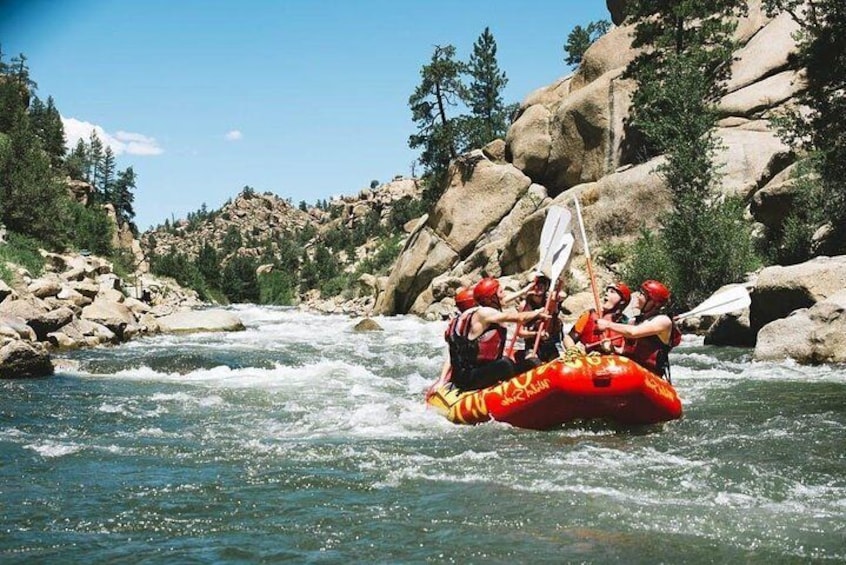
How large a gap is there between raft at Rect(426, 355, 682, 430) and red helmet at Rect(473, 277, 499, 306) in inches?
32.3

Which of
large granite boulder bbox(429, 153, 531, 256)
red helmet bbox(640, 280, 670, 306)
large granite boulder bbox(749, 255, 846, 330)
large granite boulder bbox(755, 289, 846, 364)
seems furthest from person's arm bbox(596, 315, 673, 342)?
large granite boulder bbox(429, 153, 531, 256)

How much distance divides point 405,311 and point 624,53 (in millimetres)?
13089

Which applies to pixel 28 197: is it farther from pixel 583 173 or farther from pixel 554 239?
pixel 554 239

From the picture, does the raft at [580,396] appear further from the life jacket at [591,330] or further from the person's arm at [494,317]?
the life jacket at [591,330]

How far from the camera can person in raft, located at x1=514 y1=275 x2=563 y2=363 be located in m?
8.17

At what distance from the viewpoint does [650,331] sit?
7082mm

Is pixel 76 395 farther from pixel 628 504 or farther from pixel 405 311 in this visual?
pixel 405 311

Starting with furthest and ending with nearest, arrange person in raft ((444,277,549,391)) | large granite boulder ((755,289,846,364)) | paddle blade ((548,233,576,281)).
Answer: large granite boulder ((755,289,846,364)) < paddle blade ((548,233,576,281)) < person in raft ((444,277,549,391))

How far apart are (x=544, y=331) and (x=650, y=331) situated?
56.2 inches

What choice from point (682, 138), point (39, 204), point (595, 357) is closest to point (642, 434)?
point (595, 357)

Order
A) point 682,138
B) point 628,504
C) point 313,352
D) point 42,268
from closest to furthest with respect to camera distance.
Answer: point 628,504, point 313,352, point 682,138, point 42,268

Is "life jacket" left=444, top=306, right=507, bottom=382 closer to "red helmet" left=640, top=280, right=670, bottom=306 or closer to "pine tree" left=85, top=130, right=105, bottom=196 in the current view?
"red helmet" left=640, top=280, right=670, bottom=306

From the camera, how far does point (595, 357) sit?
260 inches

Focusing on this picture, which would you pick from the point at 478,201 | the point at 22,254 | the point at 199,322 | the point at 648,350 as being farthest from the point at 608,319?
the point at 478,201
